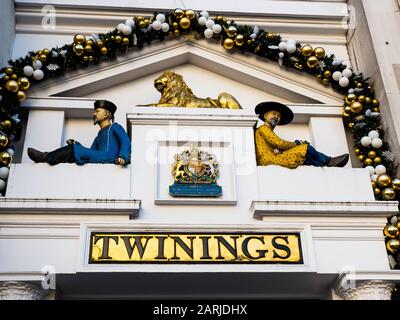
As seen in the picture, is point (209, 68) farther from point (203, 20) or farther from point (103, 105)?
point (103, 105)

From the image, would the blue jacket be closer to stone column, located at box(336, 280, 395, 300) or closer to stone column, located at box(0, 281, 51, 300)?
stone column, located at box(0, 281, 51, 300)

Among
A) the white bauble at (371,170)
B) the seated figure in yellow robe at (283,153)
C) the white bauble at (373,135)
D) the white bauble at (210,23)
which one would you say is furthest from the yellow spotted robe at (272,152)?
the white bauble at (210,23)

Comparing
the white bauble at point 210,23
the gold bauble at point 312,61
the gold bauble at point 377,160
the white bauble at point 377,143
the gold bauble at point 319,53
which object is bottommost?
the gold bauble at point 377,160

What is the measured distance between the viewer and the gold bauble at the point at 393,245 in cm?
810

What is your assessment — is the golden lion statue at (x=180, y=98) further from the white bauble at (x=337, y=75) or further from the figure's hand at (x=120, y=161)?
the white bauble at (x=337, y=75)

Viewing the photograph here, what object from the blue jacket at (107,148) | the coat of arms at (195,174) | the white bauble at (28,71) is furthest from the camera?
the white bauble at (28,71)

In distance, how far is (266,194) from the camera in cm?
795

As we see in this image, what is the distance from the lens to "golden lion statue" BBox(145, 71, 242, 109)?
352 inches

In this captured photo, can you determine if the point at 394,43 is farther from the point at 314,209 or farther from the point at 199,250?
the point at 199,250

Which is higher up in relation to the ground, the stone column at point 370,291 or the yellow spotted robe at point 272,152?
the yellow spotted robe at point 272,152

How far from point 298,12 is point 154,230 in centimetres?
543

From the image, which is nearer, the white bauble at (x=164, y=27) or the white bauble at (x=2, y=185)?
the white bauble at (x=2, y=185)

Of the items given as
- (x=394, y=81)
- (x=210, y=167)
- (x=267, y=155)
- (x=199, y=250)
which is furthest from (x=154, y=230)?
(x=394, y=81)

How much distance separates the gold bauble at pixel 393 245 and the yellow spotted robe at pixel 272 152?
1.50 meters
